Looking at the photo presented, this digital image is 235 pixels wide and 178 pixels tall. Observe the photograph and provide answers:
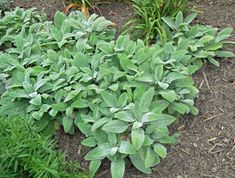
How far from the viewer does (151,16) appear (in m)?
4.05

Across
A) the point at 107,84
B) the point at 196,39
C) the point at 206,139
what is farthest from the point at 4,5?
the point at 206,139

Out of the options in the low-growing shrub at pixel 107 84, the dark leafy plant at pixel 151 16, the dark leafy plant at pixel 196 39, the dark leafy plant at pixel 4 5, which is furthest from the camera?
the dark leafy plant at pixel 4 5

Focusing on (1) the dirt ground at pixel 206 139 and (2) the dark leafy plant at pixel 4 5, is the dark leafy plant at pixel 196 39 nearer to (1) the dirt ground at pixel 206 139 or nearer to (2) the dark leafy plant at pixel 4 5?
(1) the dirt ground at pixel 206 139

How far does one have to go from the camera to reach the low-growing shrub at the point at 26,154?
2.96 metres

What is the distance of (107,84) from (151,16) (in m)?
0.89

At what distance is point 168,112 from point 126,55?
546 mm

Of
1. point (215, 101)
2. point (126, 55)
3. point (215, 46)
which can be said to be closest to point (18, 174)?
point (126, 55)

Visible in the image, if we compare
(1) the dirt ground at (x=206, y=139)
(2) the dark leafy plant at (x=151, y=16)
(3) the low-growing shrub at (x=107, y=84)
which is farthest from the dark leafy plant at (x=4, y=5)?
(1) the dirt ground at (x=206, y=139)

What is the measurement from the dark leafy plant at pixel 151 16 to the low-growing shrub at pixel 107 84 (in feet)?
0.38

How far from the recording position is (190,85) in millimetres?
3496

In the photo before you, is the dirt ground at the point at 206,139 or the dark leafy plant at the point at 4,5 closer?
the dirt ground at the point at 206,139

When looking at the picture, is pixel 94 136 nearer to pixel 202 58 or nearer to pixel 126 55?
pixel 126 55

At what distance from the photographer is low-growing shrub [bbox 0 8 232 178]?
3.19m

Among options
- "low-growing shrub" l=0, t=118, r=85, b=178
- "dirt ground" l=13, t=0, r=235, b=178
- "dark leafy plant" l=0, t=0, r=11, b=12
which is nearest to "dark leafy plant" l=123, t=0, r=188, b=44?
"dirt ground" l=13, t=0, r=235, b=178
